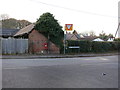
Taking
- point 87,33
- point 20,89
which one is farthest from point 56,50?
point 87,33

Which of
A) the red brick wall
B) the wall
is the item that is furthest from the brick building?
the wall

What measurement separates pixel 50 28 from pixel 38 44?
310cm

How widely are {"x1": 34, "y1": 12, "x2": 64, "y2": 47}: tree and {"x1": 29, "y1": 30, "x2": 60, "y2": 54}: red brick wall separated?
0.67 metres

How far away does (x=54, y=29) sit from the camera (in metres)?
21.0

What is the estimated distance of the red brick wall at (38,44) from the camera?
20.5 metres

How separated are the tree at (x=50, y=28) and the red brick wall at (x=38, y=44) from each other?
2.21ft

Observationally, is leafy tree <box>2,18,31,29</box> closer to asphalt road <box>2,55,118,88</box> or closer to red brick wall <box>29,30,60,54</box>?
red brick wall <box>29,30,60,54</box>

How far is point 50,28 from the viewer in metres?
20.8

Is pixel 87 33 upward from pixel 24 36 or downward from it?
upward

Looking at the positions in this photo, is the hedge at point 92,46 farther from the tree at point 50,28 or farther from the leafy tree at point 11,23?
the leafy tree at point 11,23

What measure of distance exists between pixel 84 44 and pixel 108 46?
639 centimetres

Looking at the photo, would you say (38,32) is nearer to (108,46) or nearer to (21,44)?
(21,44)

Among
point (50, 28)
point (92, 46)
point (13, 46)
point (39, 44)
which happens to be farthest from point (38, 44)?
point (92, 46)

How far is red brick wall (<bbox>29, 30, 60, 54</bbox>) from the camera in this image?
806 inches
